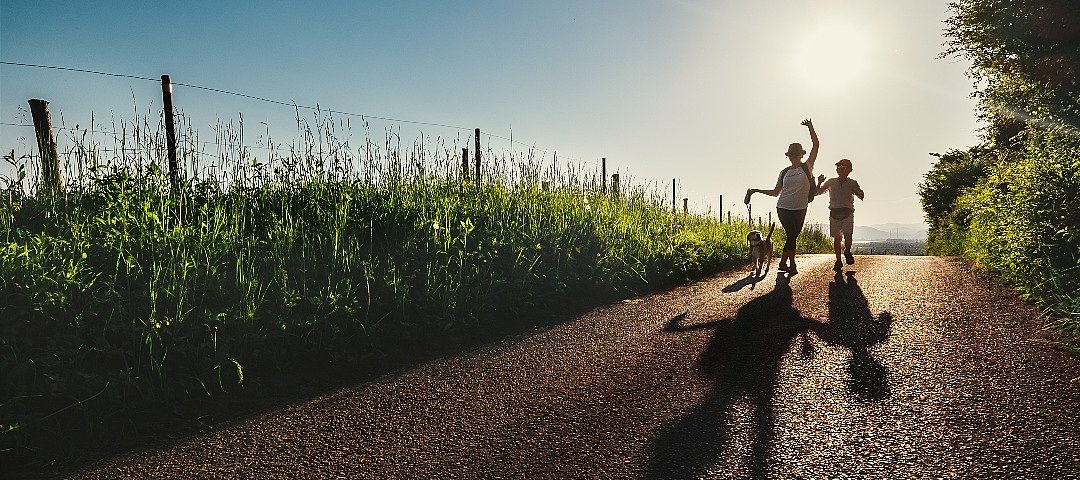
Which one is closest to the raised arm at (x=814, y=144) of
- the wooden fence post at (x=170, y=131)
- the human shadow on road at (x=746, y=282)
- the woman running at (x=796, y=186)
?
the woman running at (x=796, y=186)

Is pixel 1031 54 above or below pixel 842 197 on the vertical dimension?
above

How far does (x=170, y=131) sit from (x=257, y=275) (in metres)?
3.29

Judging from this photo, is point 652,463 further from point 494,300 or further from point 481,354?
point 494,300

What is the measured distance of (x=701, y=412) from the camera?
12.6ft

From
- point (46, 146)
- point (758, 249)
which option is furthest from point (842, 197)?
point (46, 146)

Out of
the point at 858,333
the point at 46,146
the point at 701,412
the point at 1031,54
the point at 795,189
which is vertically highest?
the point at 1031,54

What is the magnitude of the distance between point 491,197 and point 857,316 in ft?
16.4

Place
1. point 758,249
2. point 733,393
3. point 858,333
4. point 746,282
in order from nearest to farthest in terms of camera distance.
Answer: point 733,393, point 858,333, point 746,282, point 758,249

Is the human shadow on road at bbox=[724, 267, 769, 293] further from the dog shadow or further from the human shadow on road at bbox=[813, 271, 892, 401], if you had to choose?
the human shadow on road at bbox=[813, 271, 892, 401]

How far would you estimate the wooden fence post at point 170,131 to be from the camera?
7.27m

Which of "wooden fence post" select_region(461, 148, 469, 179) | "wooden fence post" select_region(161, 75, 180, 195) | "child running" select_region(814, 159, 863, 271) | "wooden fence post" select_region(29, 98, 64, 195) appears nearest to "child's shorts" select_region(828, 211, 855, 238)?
"child running" select_region(814, 159, 863, 271)

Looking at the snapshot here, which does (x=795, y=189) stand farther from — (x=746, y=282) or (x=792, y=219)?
(x=746, y=282)

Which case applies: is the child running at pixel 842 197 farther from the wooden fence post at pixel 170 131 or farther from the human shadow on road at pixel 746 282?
the wooden fence post at pixel 170 131

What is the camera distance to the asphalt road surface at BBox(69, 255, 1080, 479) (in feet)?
10.5
